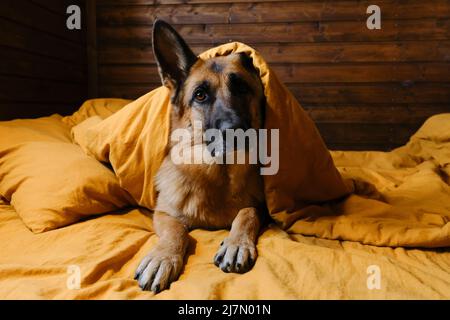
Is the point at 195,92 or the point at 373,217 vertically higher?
the point at 195,92

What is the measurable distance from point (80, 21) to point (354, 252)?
10.5 ft

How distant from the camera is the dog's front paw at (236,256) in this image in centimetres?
103

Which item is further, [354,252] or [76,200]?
[76,200]

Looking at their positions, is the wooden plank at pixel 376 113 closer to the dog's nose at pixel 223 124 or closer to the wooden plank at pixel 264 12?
the wooden plank at pixel 264 12

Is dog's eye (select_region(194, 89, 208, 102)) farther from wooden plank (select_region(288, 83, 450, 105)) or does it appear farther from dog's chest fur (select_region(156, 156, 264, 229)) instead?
wooden plank (select_region(288, 83, 450, 105))

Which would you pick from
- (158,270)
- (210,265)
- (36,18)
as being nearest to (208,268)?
(210,265)

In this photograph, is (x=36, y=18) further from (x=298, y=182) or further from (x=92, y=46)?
(x=298, y=182)

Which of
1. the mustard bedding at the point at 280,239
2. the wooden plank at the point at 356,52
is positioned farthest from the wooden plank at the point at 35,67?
the wooden plank at the point at 356,52

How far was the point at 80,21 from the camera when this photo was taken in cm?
320

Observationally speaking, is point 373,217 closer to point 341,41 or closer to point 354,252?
point 354,252

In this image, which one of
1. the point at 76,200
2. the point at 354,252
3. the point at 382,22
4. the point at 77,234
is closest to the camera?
the point at 354,252

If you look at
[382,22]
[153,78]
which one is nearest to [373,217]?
[382,22]
